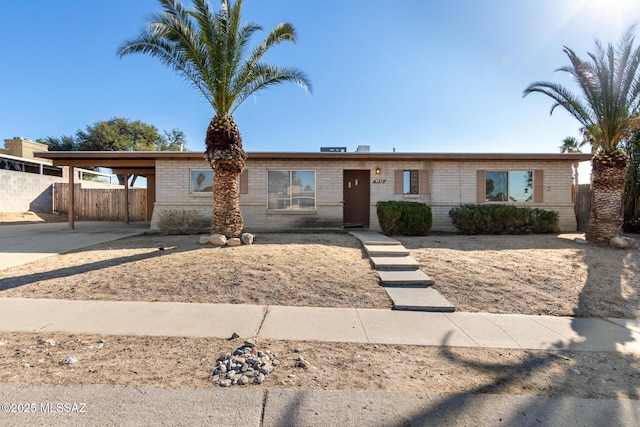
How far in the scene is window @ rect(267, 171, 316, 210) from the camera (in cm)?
1204

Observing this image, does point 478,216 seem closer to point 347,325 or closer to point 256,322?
point 347,325

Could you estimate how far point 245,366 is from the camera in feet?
9.16

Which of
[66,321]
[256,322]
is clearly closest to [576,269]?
[256,322]

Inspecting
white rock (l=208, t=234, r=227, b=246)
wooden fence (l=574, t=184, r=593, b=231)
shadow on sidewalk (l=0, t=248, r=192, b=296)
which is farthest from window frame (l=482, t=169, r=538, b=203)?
shadow on sidewalk (l=0, t=248, r=192, b=296)

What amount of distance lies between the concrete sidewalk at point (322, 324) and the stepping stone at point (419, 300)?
6.3 inches

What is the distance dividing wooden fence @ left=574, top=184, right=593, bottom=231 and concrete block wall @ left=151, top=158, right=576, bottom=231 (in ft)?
3.54

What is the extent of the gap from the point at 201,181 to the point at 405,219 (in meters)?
8.06

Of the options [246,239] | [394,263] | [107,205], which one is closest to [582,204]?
[394,263]

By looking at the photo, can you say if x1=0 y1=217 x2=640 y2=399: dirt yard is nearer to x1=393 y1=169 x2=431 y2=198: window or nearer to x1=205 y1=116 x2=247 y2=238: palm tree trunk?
x1=205 y1=116 x2=247 y2=238: palm tree trunk

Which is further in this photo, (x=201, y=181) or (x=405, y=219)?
(x=201, y=181)

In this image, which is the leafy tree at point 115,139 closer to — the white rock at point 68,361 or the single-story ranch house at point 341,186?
the single-story ranch house at point 341,186

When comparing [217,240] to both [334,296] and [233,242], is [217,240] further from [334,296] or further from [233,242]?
[334,296]

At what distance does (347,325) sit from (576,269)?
5.73 m

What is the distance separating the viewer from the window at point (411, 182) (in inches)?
477
